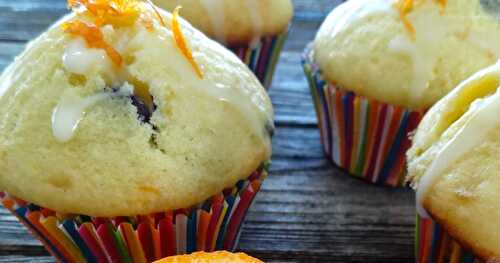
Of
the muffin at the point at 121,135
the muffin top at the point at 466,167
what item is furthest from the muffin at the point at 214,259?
the muffin top at the point at 466,167

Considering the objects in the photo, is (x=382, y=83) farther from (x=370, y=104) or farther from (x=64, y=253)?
(x=64, y=253)

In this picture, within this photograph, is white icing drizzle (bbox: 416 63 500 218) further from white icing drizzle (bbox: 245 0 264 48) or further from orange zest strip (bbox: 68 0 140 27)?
white icing drizzle (bbox: 245 0 264 48)

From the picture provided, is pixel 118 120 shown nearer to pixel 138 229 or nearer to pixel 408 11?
pixel 138 229

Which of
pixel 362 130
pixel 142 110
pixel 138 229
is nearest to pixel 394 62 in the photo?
pixel 362 130

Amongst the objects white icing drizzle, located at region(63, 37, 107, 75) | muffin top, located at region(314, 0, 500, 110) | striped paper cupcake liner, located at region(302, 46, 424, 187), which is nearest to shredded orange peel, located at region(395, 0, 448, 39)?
muffin top, located at region(314, 0, 500, 110)

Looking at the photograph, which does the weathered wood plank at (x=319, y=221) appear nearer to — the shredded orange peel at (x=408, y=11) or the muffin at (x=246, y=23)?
the muffin at (x=246, y=23)

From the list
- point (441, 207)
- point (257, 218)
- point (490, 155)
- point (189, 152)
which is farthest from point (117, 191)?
point (490, 155)
